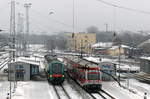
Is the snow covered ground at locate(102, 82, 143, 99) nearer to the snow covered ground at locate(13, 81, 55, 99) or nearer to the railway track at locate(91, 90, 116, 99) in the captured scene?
the railway track at locate(91, 90, 116, 99)

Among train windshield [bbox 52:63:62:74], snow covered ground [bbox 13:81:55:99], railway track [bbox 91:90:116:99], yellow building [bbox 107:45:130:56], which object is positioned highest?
yellow building [bbox 107:45:130:56]

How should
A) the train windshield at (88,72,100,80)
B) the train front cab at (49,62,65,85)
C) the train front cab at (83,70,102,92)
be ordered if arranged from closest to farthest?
the train front cab at (83,70,102,92)
the train windshield at (88,72,100,80)
the train front cab at (49,62,65,85)

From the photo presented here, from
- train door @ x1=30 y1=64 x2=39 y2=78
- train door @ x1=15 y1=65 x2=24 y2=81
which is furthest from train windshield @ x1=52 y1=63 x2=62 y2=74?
train door @ x1=30 y1=64 x2=39 y2=78

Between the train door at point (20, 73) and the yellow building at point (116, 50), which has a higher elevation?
the yellow building at point (116, 50)

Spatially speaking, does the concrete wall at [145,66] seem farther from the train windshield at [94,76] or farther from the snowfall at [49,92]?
the train windshield at [94,76]

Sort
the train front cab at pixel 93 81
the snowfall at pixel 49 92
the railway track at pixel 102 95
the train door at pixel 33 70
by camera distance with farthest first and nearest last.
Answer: the train door at pixel 33 70 < the train front cab at pixel 93 81 < the snowfall at pixel 49 92 < the railway track at pixel 102 95

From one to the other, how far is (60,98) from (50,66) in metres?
8.32

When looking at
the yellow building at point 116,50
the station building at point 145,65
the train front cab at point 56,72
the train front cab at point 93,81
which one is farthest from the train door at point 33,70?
the yellow building at point 116,50

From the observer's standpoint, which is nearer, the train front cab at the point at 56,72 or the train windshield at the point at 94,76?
the train windshield at the point at 94,76

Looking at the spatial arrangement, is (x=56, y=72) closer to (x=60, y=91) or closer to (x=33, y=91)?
(x=60, y=91)

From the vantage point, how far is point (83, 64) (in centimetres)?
3078

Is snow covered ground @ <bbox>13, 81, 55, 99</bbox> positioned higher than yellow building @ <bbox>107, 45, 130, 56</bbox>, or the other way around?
yellow building @ <bbox>107, 45, 130, 56</bbox>

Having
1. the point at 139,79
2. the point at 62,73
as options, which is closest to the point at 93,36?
the point at 139,79

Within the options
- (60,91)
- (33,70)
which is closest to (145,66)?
(33,70)
